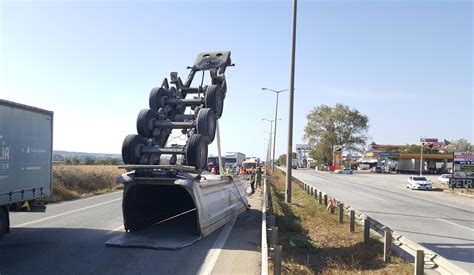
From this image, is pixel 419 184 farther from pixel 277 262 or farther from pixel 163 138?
pixel 277 262

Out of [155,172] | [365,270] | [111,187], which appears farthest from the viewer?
[111,187]

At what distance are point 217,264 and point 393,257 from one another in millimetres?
4009

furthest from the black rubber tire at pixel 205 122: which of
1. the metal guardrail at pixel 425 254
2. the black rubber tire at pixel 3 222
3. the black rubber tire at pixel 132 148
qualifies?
the metal guardrail at pixel 425 254

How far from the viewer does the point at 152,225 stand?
12719mm

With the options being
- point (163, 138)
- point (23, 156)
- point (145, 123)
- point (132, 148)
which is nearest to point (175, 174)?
point (132, 148)

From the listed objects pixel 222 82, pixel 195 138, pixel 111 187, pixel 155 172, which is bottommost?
pixel 111 187

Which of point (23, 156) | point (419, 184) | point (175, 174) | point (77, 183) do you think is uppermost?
point (23, 156)

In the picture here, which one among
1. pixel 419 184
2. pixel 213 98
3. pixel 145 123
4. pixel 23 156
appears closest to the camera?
pixel 23 156

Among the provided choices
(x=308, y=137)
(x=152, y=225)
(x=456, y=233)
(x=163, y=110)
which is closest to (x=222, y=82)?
(x=163, y=110)

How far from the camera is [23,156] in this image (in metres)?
10.9

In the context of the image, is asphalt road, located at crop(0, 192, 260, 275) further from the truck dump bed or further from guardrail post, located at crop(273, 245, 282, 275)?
guardrail post, located at crop(273, 245, 282, 275)

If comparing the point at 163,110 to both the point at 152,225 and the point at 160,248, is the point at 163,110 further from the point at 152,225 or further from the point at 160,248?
the point at 160,248

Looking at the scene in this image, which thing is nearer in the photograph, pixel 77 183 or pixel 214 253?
pixel 214 253

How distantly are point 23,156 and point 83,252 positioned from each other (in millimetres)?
3288
